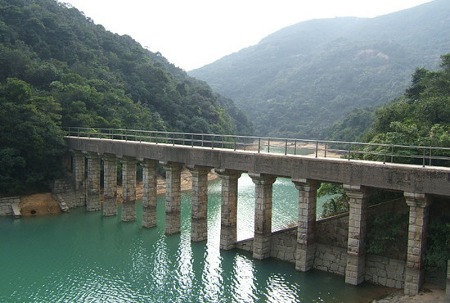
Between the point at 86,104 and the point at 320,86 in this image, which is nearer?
the point at 86,104

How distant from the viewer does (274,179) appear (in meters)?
25.4

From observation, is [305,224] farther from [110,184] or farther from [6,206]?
[6,206]

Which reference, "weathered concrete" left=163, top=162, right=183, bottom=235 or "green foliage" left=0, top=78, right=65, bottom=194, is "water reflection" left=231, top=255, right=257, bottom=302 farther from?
"green foliage" left=0, top=78, right=65, bottom=194

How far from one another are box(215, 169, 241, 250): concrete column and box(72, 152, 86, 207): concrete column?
1983 cm

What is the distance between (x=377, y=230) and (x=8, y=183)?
31791 mm

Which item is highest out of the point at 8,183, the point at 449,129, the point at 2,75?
the point at 2,75

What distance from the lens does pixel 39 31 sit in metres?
64.8

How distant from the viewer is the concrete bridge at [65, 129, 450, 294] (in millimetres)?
19188

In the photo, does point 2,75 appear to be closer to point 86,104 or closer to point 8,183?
point 86,104

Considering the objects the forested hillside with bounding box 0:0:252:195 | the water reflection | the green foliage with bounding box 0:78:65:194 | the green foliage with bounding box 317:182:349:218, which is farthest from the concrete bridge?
the forested hillside with bounding box 0:0:252:195

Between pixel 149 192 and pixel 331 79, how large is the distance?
122 meters

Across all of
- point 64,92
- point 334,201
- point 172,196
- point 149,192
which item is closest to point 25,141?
point 64,92

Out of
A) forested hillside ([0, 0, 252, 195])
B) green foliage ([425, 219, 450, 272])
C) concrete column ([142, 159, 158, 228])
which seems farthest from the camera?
forested hillside ([0, 0, 252, 195])

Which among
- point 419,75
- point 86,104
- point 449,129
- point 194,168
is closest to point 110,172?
point 194,168
